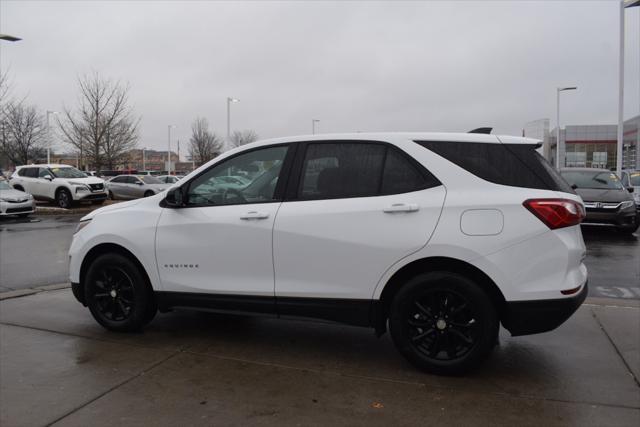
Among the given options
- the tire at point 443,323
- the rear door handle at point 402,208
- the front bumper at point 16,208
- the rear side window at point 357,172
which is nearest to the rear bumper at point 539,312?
the tire at point 443,323

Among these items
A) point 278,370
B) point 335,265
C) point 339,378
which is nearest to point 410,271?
point 335,265

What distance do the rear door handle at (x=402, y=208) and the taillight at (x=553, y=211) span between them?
2.45 feet

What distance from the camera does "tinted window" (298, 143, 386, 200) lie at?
13.2 feet

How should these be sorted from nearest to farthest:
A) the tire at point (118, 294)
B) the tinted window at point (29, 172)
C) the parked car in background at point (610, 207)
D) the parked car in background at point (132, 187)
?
the tire at point (118, 294) → the parked car in background at point (610, 207) → the tinted window at point (29, 172) → the parked car in background at point (132, 187)

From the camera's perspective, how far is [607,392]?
361 centimetres

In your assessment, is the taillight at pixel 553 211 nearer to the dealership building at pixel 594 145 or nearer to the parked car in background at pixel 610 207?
the parked car in background at pixel 610 207

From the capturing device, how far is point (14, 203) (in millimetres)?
17844

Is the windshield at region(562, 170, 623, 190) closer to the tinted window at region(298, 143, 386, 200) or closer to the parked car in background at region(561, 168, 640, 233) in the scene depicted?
the parked car in background at region(561, 168, 640, 233)

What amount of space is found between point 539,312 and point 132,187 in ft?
83.7

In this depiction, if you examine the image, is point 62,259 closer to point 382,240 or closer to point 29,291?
point 29,291

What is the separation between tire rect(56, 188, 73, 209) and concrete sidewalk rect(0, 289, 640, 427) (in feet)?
57.8

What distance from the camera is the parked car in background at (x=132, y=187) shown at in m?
26.3

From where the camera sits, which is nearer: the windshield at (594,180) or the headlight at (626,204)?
the headlight at (626,204)

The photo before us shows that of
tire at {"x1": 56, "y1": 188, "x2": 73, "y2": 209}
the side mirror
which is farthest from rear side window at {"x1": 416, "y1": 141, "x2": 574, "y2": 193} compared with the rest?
tire at {"x1": 56, "y1": 188, "x2": 73, "y2": 209}
